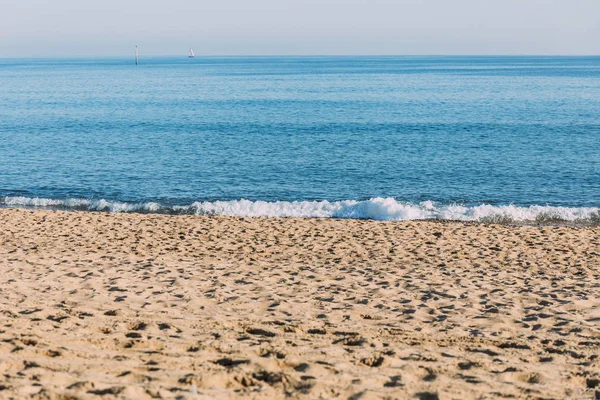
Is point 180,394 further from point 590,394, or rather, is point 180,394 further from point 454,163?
point 454,163

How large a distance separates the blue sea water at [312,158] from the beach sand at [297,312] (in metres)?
5.71

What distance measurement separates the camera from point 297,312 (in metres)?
9.16

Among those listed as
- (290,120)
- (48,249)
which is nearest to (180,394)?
(48,249)

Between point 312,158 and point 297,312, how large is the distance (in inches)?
927

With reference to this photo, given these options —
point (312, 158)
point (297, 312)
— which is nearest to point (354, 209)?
point (312, 158)

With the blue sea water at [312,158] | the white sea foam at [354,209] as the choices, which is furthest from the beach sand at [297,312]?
the blue sea water at [312,158]

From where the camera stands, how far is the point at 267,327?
8125 millimetres

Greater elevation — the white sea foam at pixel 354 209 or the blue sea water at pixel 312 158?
the blue sea water at pixel 312 158

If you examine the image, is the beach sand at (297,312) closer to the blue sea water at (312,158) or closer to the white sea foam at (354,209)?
the white sea foam at (354,209)

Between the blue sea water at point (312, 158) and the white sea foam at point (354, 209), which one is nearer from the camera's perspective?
the white sea foam at point (354, 209)

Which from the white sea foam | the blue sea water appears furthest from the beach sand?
the blue sea water

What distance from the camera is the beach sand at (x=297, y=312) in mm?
5949

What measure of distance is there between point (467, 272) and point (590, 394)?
663cm

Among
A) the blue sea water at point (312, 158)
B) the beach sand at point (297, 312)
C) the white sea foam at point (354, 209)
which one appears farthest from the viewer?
the blue sea water at point (312, 158)
